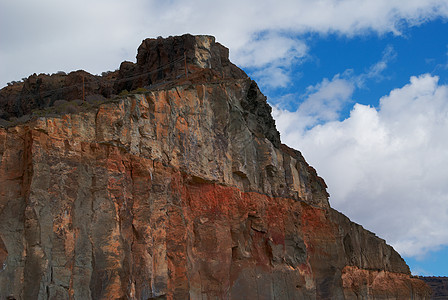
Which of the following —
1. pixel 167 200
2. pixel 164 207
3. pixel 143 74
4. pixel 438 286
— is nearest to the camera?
pixel 164 207

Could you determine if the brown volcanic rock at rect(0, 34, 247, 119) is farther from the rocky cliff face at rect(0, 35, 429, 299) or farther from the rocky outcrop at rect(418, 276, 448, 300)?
the rocky outcrop at rect(418, 276, 448, 300)

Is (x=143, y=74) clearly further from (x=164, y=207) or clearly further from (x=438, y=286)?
(x=438, y=286)

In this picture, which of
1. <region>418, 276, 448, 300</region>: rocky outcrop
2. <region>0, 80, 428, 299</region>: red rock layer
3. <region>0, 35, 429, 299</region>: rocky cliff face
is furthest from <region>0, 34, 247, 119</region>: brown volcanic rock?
<region>418, 276, 448, 300</region>: rocky outcrop

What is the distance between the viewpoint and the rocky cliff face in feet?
70.4

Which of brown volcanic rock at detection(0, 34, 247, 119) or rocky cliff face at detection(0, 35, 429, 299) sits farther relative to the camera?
brown volcanic rock at detection(0, 34, 247, 119)

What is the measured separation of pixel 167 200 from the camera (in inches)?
1051

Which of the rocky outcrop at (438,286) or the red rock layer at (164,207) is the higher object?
the rocky outcrop at (438,286)

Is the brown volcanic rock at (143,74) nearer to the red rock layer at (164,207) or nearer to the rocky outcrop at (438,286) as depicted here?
the red rock layer at (164,207)

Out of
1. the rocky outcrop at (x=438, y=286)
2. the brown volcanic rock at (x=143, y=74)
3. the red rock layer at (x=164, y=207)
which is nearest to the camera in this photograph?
the red rock layer at (x=164, y=207)

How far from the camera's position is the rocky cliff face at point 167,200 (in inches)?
845

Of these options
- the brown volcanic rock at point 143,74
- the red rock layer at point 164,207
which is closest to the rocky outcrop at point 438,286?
the red rock layer at point 164,207

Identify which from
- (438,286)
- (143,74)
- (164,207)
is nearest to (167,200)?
(164,207)

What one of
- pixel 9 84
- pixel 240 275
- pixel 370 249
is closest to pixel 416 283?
pixel 370 249

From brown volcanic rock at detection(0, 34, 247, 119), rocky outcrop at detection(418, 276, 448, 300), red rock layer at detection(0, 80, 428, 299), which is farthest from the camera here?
rocky outcrop at detection(418, 276, 448, 300)
